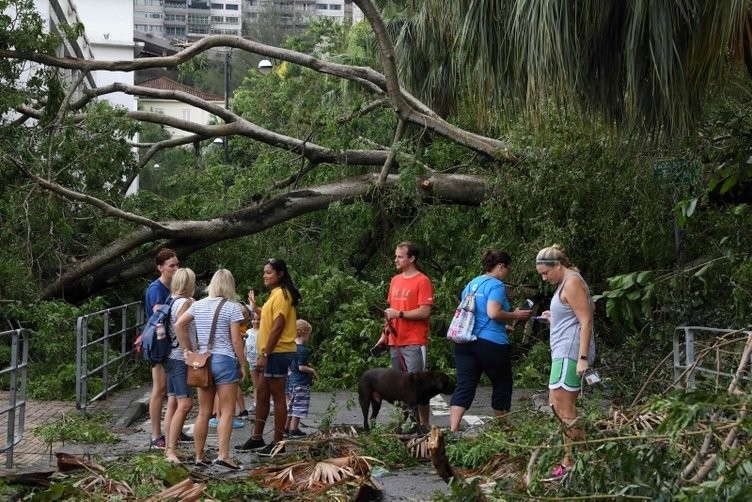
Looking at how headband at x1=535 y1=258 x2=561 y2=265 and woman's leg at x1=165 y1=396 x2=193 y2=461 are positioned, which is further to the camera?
woman's leg at x1=165 y1=396 x2=193 y2=461

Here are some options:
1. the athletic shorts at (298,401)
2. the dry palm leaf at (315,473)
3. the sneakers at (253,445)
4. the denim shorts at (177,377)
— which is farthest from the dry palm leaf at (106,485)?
the athletic shorts at (298,401)

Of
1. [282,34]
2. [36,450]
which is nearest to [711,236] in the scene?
[36,450]

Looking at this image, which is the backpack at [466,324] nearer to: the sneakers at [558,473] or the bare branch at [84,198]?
the sneakers at [558,473]

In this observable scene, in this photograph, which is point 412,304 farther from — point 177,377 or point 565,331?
point 565,331

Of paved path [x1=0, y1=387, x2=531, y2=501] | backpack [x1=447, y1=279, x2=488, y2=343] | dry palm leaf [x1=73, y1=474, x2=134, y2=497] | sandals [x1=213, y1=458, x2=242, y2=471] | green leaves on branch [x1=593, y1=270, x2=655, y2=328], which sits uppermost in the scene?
green leaves on branch [x1=593, y1=270, x2=655, y2=328]

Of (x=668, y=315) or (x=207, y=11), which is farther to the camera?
(x=207, y=11)

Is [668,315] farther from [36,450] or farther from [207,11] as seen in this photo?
[207,11]

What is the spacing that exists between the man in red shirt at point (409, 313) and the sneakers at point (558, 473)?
3.51 metres

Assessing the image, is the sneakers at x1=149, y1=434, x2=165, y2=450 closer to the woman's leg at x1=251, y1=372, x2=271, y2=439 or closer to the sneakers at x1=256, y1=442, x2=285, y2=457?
the woman's leg at x1=251, y1=372, x2=271, y2=439

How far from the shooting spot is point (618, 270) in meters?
13.9

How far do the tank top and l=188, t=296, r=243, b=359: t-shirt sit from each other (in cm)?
233

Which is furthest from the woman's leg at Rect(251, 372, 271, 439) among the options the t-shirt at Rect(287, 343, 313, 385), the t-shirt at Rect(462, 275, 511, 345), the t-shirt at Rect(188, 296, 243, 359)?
the t-shirt at Rect(462, 275, 511, 345)

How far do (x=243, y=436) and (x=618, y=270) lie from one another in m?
5.16

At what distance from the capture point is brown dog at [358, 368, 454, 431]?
32.0 feet
